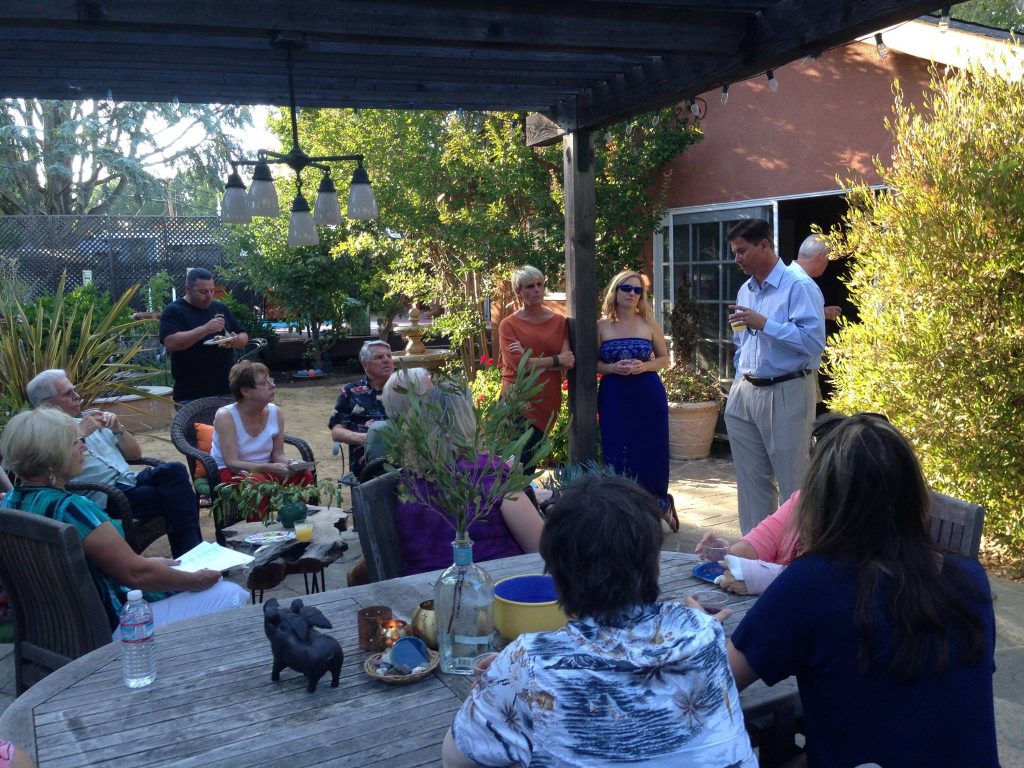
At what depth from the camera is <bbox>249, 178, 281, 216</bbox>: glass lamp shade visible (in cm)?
465

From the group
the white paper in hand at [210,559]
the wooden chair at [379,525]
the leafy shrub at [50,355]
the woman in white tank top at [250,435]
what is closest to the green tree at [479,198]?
the leafy shrub at [50,355]

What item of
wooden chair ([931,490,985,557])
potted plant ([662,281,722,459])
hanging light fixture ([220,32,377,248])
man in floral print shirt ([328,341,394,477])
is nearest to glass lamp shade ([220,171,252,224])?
hanging light fixture ([220,32,377,248])

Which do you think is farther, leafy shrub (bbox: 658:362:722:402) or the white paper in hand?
leafy shrub (bbox: 658:362:722:402)

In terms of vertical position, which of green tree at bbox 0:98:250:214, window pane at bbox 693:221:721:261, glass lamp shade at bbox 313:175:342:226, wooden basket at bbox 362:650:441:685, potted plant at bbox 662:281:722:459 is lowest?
potted plant at bbox 662:281:722:459

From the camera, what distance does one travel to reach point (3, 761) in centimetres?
146

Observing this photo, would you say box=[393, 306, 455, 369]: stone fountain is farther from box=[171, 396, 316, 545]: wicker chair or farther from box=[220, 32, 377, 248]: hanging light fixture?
box=[220, 32, 377, 248]: hanging light fixture

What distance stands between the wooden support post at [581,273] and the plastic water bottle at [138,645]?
347cm

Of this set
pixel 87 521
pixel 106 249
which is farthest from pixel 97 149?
pixel 87 521

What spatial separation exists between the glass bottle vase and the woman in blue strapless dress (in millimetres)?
3207

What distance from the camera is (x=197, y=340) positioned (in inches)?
223

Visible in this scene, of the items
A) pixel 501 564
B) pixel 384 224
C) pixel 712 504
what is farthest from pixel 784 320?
pixel 384 224

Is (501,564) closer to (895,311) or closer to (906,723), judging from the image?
(906,723)

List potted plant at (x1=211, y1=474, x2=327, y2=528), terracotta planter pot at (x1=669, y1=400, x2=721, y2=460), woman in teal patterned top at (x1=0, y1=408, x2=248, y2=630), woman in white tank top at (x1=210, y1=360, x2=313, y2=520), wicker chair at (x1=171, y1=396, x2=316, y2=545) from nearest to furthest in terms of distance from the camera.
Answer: woman in teal patterned top at (x1=0, y1=408, x2=248, y2=630) < potted plant at (x1=211, y1=474, x2=327, y2=528) < wicker chair at (x1=171, y1=396, x2=316, y2=545) < woman in white tank top at (x1=210, y1=360, x2=313, y2=520) < terracotta planter pot at (x1=669, y1=400, x2=721, y2=460)

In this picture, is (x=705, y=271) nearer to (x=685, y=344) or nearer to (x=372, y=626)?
(x=685, y=344)
